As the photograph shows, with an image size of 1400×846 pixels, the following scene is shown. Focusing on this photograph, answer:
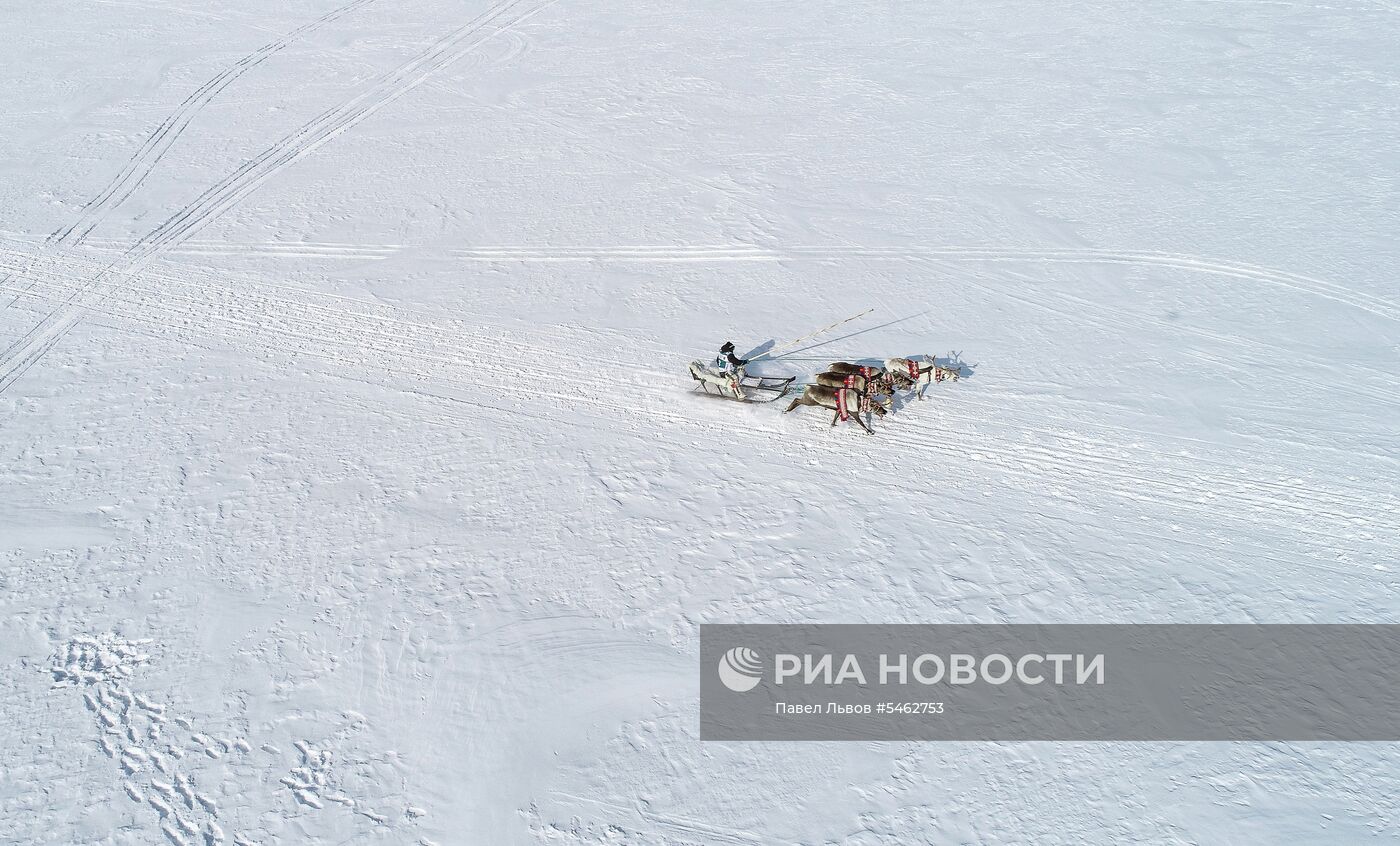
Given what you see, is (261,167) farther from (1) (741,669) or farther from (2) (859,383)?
(1) (741,669)

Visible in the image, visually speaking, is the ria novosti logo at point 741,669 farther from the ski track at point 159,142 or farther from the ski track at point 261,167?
the ski track at point 159,142

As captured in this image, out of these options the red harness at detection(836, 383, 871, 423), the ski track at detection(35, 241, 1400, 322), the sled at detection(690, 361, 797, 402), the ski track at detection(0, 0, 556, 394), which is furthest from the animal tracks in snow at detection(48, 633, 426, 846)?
the ski track at detection(35, 241, 1400, 322)

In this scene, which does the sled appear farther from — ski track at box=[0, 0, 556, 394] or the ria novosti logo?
ski track at box=[0, 0, 556, 394]

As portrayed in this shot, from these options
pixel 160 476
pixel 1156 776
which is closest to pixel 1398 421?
pixel 1156 776

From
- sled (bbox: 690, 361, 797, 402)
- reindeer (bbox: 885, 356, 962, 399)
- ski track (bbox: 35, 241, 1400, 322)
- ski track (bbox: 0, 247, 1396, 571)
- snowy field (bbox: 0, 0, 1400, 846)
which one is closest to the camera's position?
snowy field (bbox: 0, 0, 1400, 846)

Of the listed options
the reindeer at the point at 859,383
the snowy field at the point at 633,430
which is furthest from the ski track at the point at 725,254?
the reindeer at the point at 859,383

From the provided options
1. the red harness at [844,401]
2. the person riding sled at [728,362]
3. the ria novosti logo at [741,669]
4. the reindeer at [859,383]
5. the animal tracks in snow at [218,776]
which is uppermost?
the person riding sled at [728,362]

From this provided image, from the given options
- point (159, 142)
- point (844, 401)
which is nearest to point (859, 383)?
point (844, 401)
